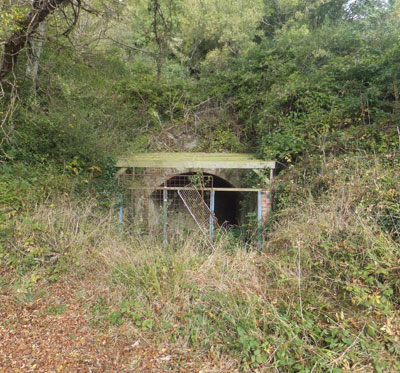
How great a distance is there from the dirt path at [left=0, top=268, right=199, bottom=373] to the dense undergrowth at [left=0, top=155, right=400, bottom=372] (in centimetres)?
13

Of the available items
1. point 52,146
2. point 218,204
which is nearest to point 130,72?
point 52,146

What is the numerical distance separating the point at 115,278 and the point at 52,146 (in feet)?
14.3

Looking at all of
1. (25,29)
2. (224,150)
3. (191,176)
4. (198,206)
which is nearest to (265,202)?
(198,206)

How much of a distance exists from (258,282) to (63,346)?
245 centimetres

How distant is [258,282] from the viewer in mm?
3609

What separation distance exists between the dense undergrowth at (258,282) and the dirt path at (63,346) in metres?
0.13

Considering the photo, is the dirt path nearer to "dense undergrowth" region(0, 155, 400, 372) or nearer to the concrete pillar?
"dense undergrowth" region(0, 155, 400, 372)

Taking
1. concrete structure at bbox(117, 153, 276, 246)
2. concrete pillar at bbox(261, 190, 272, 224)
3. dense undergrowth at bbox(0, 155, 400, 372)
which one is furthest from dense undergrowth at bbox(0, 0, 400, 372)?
concrete structure at bbox(117, 153, 276, 246)

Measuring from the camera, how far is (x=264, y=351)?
271 centimetres

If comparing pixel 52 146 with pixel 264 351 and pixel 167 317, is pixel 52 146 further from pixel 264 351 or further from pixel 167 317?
pixel 264 351

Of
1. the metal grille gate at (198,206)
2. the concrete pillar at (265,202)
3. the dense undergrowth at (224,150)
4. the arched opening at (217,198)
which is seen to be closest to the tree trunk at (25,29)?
the dense undergrowth at (224,150)

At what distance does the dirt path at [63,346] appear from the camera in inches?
106

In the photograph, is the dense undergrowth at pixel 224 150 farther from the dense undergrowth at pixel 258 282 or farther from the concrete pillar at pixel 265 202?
the concrete pillar at pixel 265 202

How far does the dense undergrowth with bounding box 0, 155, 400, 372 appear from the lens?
8.88 ft
